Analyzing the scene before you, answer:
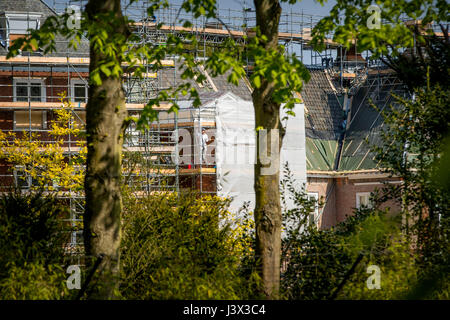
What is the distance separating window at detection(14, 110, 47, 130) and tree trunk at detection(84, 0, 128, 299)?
23084 millimetres

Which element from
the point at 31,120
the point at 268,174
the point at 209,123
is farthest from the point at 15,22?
the point at 268,174

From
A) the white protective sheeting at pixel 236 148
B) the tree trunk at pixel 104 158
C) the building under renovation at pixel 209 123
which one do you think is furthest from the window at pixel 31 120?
the tree trunk at pixel 104 158

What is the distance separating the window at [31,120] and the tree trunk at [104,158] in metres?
23.1

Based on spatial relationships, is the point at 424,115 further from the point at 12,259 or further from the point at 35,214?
the point at 12,259

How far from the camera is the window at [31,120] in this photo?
1194 inches

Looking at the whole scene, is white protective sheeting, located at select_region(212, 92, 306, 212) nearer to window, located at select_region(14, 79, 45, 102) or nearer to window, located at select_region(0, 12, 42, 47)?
window, located at select_region(14, 79, 45, 102)

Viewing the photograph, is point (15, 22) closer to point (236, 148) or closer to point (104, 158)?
point (236, 148)

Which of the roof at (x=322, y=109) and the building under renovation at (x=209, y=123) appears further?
the roof at (x=322, y=109)

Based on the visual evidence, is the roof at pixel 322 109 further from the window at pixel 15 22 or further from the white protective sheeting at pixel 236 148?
the window at pixel 15 22

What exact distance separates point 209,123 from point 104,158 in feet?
77.7

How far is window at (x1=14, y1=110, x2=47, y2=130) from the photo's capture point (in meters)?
30.3

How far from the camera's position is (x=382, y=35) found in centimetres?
795

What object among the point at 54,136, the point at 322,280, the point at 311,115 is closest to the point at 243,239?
the point at 322,280

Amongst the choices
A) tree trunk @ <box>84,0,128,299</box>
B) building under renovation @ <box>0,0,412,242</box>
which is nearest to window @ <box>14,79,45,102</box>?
building under renovation @ <box>0,0,412,242</box>
